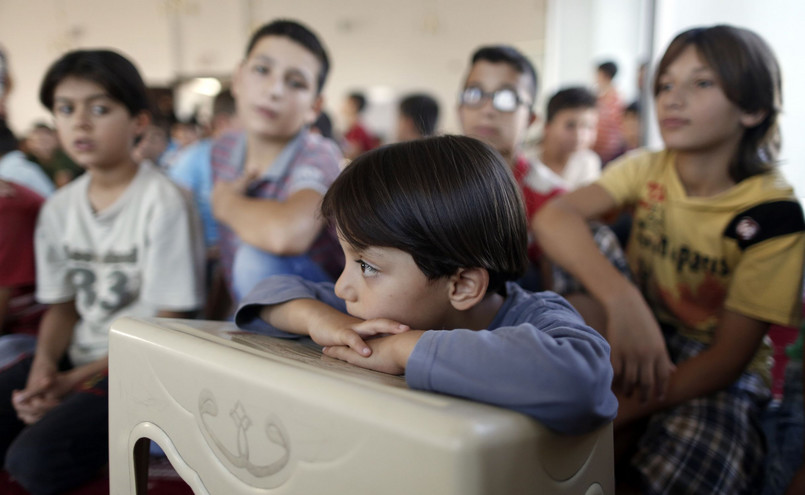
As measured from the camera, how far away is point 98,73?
117cm

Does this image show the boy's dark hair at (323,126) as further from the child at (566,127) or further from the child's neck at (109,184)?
the child's neck at (109,184)

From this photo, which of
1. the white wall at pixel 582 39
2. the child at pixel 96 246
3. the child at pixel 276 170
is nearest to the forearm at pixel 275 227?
the child at pixel 276 170

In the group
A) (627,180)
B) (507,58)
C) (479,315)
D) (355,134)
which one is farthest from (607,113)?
(479,315)

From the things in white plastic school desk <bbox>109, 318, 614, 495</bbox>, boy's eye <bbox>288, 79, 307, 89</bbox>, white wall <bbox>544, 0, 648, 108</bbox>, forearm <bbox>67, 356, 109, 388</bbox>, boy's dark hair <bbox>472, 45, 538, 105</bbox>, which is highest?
white wall <bbox>544, 0, 648, 108</bbox>

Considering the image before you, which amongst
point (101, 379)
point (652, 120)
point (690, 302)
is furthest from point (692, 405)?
point (652, 120)

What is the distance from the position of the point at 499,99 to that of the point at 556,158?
108cm

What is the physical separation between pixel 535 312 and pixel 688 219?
573 millimetres

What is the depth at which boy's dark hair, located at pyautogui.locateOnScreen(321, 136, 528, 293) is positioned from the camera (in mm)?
638

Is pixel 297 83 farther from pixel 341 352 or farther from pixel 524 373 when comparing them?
pixel 524 373

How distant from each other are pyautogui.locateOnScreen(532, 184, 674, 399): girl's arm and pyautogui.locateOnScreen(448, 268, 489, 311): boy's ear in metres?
0.32

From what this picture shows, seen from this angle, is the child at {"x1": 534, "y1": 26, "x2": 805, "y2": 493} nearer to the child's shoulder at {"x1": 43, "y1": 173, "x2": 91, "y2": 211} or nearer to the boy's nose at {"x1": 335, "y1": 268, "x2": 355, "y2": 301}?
the boy's nose at {"x1": 335, "y1": 268, "x2": 355, "y2": 301}

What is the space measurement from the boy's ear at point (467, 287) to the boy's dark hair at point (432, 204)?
11 millimetres

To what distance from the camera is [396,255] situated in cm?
65

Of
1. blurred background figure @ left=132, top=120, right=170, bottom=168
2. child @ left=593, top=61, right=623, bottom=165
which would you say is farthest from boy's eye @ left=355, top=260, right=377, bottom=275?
child @ left=593, top=61, right=623, bottom=165
